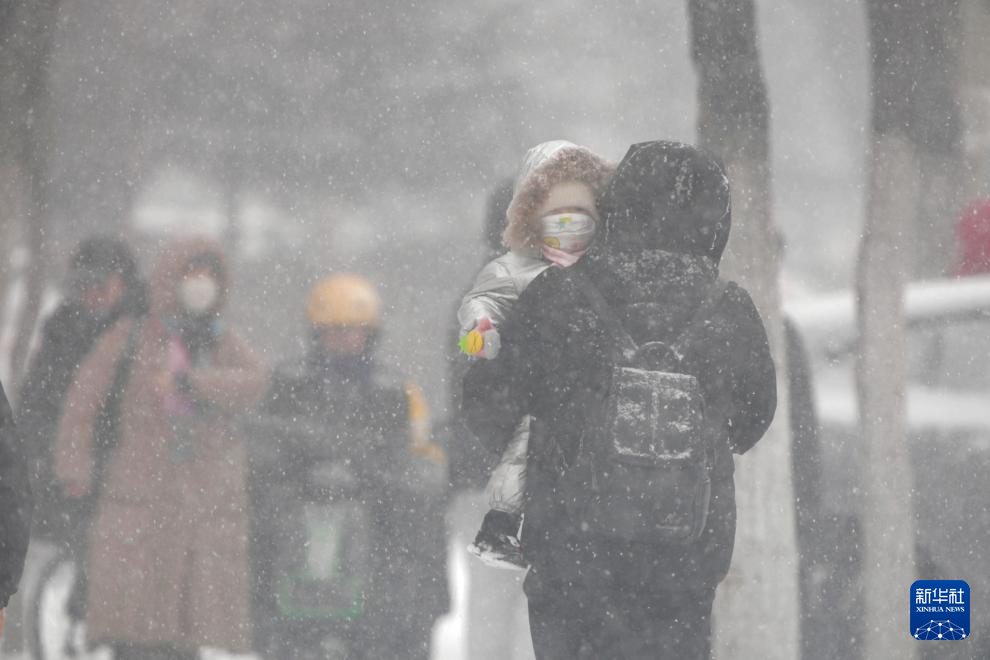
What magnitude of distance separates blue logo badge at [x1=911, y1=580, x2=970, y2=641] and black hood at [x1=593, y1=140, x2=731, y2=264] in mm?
2399

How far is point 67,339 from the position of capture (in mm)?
4359

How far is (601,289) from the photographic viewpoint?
10.6 ft

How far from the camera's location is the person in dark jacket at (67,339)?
4.33 meters

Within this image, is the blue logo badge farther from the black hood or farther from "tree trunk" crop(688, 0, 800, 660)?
the black hood

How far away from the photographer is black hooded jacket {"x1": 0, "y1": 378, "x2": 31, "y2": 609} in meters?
2.41

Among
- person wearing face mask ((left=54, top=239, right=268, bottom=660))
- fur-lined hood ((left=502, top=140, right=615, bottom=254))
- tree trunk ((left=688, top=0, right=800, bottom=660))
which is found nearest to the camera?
fur-lined hood ((left=502, top=140, right=615, bottom=254))

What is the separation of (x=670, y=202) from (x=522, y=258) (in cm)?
72

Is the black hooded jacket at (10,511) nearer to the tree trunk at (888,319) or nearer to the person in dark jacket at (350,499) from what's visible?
the person in dark jacket at (350,499)

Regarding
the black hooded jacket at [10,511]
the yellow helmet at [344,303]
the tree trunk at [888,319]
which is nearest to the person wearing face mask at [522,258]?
the yellow helmet at [344,303]

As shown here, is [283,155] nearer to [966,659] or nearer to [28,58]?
[28,58]

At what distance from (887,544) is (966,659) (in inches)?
25.6

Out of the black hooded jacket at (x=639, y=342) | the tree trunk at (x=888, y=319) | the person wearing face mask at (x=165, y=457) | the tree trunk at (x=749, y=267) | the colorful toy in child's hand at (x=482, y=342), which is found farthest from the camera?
the tree trunk at (x=888, y=319)

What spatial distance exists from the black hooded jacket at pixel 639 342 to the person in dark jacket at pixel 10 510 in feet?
4.48

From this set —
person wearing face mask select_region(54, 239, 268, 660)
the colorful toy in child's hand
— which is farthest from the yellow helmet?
the colorful toy in child's hand
